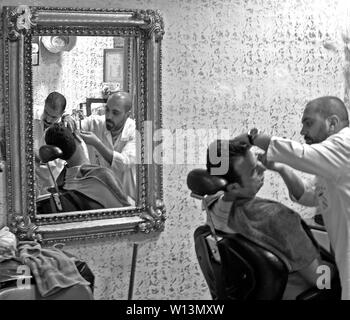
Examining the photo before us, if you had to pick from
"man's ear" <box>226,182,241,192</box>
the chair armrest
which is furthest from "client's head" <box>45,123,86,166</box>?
the chair armrest

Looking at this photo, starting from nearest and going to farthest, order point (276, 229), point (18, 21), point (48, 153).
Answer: point (18, 21) < point (48, 153) < point (276, 229)

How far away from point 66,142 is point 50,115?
13 cm

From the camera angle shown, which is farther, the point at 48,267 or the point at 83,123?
the point at 83,123

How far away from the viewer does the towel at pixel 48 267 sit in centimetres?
234

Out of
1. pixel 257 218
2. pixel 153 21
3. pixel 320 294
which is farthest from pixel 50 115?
pixel 320 294

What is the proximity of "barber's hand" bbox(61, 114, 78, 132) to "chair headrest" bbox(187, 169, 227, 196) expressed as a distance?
56cm

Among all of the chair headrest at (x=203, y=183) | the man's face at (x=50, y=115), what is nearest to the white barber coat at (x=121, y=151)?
the man's face at (x=50, y=115)

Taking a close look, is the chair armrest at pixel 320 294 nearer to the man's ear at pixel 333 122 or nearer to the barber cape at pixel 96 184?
the man's ear at pixel 333 122

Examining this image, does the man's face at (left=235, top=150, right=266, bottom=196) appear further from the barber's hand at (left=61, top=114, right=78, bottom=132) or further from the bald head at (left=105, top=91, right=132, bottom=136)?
the barber's hand at (left=61, top=114, right=78, bottom=132)

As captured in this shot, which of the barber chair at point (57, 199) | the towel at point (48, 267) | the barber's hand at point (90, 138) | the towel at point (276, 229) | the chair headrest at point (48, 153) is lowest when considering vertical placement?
the towel at point (48, 267)

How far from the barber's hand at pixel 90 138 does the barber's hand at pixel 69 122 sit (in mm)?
42

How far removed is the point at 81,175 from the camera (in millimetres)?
2541

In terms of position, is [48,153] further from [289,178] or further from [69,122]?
[289,178]

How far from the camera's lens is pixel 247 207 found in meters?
2.59
